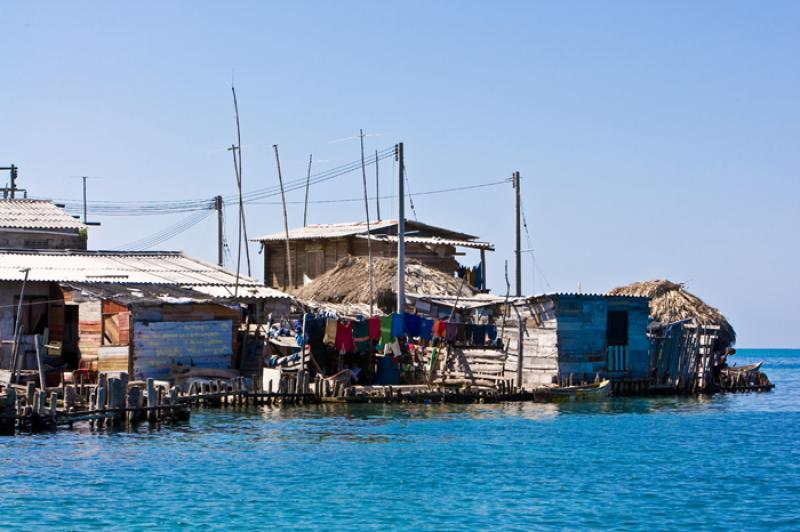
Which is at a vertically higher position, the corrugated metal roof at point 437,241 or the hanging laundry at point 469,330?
the corrugated metal roof at point 437,241

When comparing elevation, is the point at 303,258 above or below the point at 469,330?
above

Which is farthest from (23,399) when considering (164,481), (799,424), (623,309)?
(799,424)

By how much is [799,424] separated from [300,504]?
953 inches

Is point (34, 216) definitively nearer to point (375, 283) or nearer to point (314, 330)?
point (375, 283)

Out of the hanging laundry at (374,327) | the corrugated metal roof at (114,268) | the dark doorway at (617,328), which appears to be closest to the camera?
the corrugated metal roof at (114,268)

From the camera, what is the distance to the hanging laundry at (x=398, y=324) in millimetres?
45500

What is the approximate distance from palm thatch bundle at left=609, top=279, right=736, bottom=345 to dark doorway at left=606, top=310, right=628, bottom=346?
10244 millimetres

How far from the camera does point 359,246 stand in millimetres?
61188

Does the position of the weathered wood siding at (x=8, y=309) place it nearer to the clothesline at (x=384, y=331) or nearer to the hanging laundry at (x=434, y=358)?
the clothesline at (x=384, y=331)

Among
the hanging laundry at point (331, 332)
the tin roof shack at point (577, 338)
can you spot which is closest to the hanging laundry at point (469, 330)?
the tin roof shack at point (577, 338)

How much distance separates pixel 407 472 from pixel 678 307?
105ft

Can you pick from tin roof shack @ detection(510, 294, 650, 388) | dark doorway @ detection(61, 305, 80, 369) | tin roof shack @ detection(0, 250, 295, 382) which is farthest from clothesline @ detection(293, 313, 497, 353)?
dark doorway @ detection(61, 305, 80, 369)

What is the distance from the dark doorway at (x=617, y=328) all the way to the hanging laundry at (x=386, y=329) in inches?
329

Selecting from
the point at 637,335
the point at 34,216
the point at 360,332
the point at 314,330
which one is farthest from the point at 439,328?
the point at 34,216
